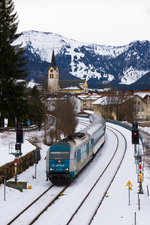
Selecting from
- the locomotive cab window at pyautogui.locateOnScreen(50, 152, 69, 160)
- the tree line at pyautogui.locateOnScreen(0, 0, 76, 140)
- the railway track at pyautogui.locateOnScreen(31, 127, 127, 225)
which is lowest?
the railway track at pyautogui.locateOnScreen(31, 127, 127, 225)

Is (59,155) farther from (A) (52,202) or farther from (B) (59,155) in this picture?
(A) (52,202)

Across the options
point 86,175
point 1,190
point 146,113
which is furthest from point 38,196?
point 146,113

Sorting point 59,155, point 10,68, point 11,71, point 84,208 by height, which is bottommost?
point 84,208

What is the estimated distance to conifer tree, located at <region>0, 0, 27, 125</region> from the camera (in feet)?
120

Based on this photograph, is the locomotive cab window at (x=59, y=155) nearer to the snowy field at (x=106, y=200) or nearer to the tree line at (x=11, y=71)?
the snowy field at (x=106, y=200)

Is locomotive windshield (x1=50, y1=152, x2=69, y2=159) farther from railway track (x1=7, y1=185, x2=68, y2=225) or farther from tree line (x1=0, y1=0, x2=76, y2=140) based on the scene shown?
→ tree line (x1=0, y1=0, x2=76, y2=140)

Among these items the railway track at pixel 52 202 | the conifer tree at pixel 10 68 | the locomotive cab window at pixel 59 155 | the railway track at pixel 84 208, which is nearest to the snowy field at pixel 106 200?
the railway track at pixel 84 208

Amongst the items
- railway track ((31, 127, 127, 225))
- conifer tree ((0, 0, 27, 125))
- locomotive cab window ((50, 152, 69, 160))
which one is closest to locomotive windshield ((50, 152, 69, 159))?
locomotive cab window ((50, 152, 69, 160))

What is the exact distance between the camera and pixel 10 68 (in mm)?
37094

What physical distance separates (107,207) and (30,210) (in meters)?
4.47

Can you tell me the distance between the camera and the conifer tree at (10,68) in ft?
120

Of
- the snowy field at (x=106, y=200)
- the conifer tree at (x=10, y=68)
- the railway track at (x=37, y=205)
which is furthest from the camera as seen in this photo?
the conifer tree at (x=10, y=68)

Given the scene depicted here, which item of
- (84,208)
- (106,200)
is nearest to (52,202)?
(84,208)

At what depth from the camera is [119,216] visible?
17875 millimetres
